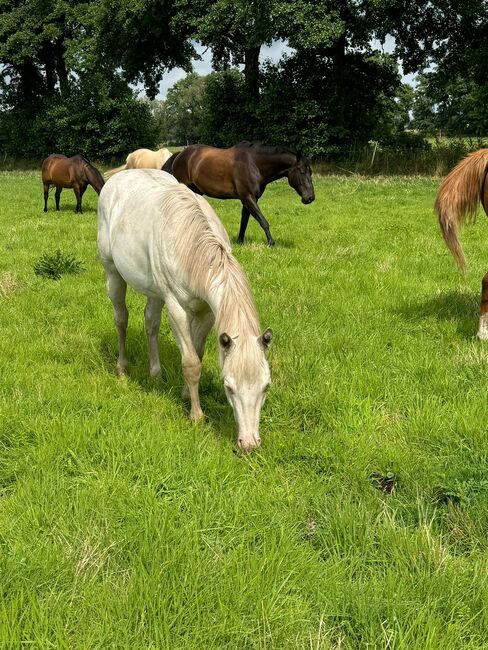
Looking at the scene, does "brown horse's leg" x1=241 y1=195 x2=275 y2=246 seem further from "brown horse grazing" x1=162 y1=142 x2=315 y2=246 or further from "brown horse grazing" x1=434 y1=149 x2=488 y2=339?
"brown horse grazing" x1=434 y1=149 x2=488 y2=339

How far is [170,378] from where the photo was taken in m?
4.37

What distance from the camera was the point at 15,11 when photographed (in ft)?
111

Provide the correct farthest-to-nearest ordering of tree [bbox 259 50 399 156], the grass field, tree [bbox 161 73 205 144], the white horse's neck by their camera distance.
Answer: tree [bbox 161 73 205 144], tree [bbox 259 50 399 156], the white horse's neck, the grass field

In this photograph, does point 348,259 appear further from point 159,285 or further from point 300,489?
point 300,489

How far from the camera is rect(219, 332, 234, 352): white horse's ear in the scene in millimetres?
2867

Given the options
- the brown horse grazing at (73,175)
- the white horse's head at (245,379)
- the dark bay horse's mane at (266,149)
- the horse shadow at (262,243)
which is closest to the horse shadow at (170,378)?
the white horse's head at (245,379)

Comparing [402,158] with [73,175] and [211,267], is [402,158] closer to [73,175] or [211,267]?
[73,175]

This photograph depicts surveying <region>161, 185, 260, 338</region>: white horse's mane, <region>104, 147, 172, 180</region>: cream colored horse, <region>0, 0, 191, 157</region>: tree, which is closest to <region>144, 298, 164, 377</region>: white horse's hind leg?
<region>161, 185, 260, 338</region>: white horse's mane

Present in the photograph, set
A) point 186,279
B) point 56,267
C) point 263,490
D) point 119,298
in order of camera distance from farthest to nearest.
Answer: point 56,267 → point 119,298 → point 186,279 → point 263,490

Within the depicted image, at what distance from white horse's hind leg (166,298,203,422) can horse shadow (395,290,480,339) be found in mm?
2749

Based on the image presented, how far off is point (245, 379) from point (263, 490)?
0.63 metres

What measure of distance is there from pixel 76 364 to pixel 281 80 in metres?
25.3

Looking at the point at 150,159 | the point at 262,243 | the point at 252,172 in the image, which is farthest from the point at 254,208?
the point at 150,159

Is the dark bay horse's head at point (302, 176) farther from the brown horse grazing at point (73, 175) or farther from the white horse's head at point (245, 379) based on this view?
the white horse's head at point (245, 379)
